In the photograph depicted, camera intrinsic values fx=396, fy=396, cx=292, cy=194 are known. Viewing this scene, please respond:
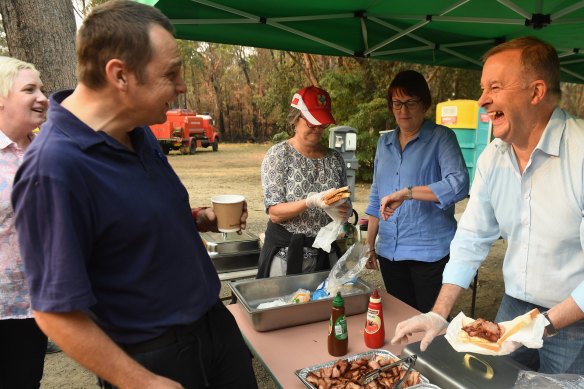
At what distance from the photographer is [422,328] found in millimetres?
1539

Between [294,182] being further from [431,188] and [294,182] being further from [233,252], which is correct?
[233,252]

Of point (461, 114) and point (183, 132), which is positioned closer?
point (461, 114)

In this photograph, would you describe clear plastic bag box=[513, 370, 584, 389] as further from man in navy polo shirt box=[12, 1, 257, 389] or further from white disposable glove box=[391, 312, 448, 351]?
man in navy polo shirt box=[12, 1, 257, 389]

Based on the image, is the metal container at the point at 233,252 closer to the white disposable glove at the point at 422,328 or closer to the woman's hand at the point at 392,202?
the woman's hand at the point at 392,202

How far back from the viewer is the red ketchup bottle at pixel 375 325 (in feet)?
5.49

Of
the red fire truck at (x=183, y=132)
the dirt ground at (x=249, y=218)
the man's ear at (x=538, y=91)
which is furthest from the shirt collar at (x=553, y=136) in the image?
the red fire truck at (x=183, y=132)

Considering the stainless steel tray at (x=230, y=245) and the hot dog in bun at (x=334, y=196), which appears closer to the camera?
the hot dog in bun at (x=334, y=196)

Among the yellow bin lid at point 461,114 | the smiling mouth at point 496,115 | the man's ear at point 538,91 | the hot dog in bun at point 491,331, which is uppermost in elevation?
the yellow bin lid at point 461,114


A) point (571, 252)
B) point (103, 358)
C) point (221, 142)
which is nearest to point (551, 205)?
point (571, 252)

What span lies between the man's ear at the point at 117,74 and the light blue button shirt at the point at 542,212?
1486mm

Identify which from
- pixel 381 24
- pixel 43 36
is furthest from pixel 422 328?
pixel 43 36

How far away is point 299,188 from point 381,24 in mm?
1793

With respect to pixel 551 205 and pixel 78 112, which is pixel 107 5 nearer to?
pixel 78 112

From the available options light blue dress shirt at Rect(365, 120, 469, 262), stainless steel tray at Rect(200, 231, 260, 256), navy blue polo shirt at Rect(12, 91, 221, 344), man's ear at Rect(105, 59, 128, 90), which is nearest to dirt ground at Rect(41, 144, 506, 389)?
light blue dress shirt at Rect(365, 120, 469, 262)
